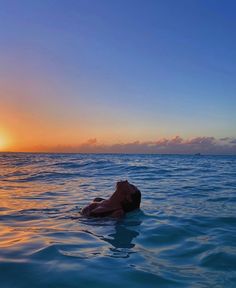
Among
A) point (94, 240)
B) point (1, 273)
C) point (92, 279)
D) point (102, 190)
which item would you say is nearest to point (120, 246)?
point (94, 240)

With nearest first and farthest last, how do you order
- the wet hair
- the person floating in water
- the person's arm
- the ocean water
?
the ocean water < the person's arm < the person floating in water < the wet hair

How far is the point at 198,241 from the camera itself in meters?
6.04

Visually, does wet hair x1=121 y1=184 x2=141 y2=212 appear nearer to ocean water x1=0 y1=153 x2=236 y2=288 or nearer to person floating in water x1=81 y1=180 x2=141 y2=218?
person floating in water x1=81 y1=180 x2=141 y2=218

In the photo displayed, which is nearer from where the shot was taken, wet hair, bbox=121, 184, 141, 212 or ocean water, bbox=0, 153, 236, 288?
ocean water, bbox=0, 153, 236, 288

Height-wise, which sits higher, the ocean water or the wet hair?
the wet hair

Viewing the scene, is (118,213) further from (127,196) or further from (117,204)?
(127,196)

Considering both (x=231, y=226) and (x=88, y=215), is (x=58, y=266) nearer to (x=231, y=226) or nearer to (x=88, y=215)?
(x=88, y=215)

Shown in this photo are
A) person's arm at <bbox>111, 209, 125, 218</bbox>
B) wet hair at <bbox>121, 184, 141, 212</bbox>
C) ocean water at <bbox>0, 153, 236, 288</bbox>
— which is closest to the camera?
ocean water at <bbox>0, 153, 236, 288</bbox>

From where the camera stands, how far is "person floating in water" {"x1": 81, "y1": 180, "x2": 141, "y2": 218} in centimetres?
807

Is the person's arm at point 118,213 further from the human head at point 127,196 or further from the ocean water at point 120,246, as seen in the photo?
the human head at point 127,196

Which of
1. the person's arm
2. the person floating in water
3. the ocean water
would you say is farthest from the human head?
the person's arm

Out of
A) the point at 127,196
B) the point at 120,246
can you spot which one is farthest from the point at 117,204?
the point at 120,246

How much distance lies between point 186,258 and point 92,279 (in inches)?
63.5

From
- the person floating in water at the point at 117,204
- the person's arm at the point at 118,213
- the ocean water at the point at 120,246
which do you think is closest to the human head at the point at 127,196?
the person floating in water at the point at 117,204
